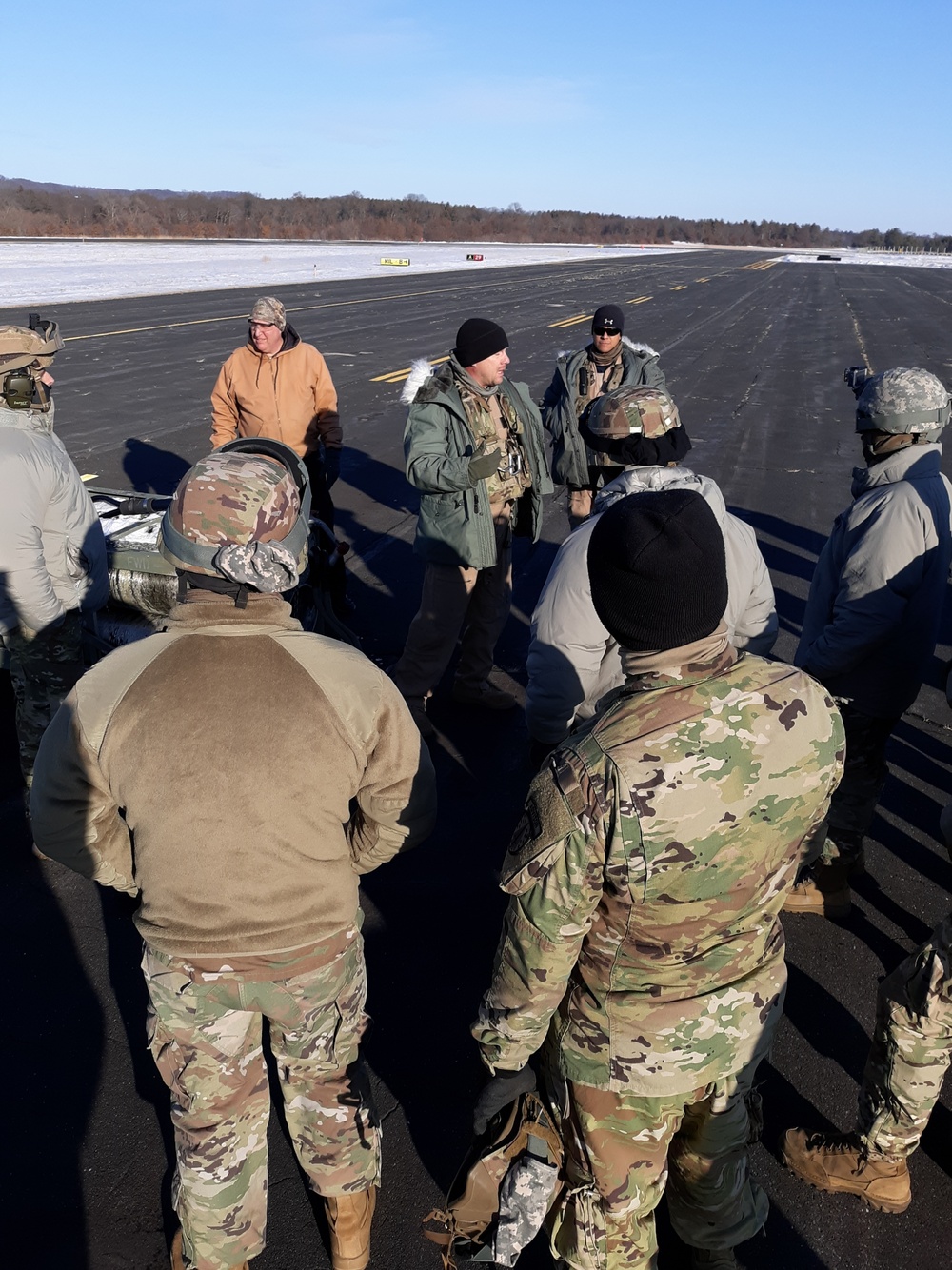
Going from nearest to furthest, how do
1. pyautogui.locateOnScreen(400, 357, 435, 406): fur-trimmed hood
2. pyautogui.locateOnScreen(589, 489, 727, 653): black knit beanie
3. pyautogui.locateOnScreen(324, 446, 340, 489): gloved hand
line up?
pyautogui.locateOnScreen(589, 489, 727, 653): black knit beanie < pyautogui.locateOnScreen(400, 357, 435, 406): fur-trimmed hood < pyautogui.locateOnScreen(324, 446, 340, 489): gloved hand

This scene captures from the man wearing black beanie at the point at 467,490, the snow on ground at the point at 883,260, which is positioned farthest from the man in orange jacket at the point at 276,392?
the snow on ground at the point at 883,260

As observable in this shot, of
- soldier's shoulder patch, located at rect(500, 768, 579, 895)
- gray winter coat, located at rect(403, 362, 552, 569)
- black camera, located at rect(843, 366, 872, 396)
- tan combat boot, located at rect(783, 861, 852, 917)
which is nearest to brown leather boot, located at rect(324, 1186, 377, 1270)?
soldier's shoulder patch, located at rect(500, 768, 579, 895)

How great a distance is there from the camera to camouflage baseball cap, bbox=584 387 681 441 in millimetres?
3281

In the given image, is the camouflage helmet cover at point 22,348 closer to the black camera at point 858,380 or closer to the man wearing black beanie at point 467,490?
the man wearing black beanie at point 467,490

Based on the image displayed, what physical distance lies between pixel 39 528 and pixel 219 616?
2.33 metres

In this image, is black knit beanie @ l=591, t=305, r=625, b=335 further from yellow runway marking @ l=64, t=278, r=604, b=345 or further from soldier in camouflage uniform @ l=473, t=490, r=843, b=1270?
yellow runway marking @ l=64, t=278, r=604, b=345

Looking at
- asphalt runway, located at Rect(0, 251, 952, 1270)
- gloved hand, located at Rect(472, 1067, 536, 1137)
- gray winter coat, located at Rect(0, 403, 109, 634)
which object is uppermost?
gray winter coat, located at Rect(0, 403, 109, 634)

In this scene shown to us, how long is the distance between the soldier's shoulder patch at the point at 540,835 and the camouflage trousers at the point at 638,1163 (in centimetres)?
59

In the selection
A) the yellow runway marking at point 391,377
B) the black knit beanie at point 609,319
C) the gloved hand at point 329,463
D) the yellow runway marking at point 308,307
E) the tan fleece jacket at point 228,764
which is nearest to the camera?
the tan fleece jacket at point 228,764

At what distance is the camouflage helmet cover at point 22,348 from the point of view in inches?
160

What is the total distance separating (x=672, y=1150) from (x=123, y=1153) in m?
1.76

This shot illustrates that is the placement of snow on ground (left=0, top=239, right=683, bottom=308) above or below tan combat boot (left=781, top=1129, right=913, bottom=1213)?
above

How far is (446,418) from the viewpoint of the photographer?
502 centimetres

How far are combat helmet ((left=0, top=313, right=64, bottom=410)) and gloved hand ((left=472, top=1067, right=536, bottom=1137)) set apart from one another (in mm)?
3332
